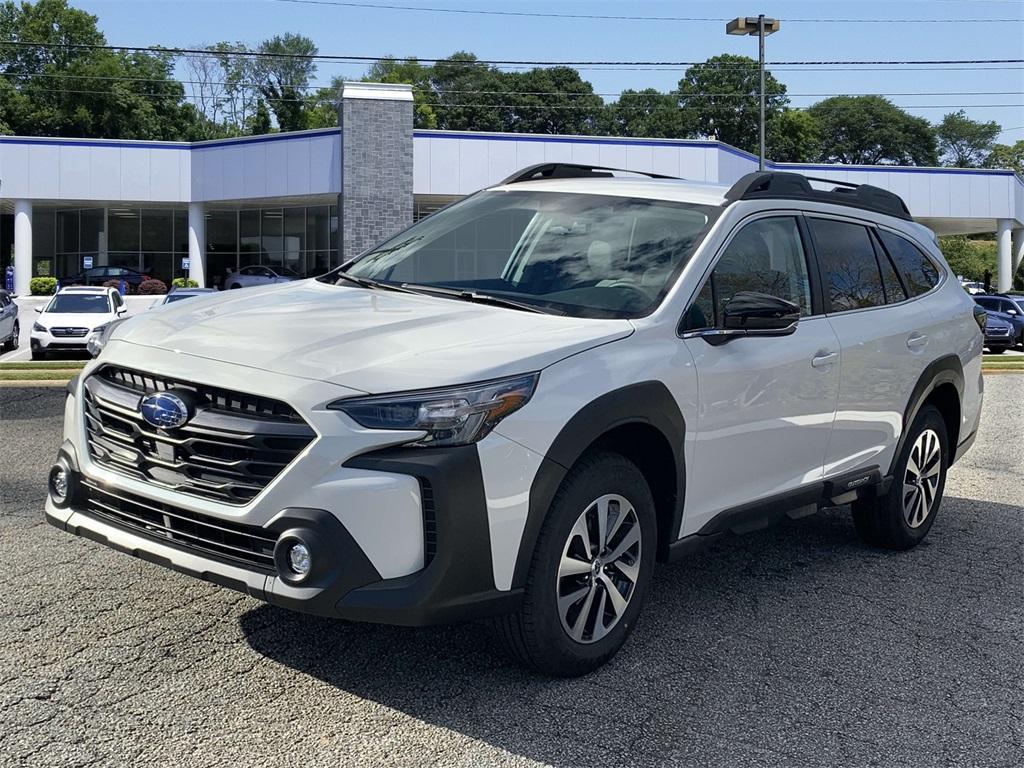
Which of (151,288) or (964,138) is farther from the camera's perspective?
(964,138)

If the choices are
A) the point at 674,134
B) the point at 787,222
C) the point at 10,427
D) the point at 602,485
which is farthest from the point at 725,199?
the point at 674,134

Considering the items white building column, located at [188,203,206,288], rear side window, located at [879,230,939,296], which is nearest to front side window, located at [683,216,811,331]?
rear side window, located at [879,230,939,296]

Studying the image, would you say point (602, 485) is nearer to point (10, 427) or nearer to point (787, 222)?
point (787, 222)

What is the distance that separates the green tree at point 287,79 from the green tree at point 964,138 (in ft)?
248

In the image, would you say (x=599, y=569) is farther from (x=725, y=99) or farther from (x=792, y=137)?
(x=792, y=137)

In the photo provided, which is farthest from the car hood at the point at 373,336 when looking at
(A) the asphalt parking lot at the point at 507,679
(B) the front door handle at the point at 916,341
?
(B) the front door handle at the point at 916,341

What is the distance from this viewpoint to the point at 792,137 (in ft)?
342

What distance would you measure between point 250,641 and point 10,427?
631 centimetres

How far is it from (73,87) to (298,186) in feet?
145

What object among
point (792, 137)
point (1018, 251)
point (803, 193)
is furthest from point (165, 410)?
point (792, 137)

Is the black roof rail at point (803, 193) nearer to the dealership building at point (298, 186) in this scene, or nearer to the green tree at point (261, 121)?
the dealership building at point (298, 186)

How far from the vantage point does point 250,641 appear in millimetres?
4105

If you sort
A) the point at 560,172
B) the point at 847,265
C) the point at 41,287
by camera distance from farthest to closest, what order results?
1. the point at 41,287
2. the point at 560,172
3. the point at 847,265

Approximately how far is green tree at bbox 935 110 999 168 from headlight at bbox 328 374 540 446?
5371 inches
